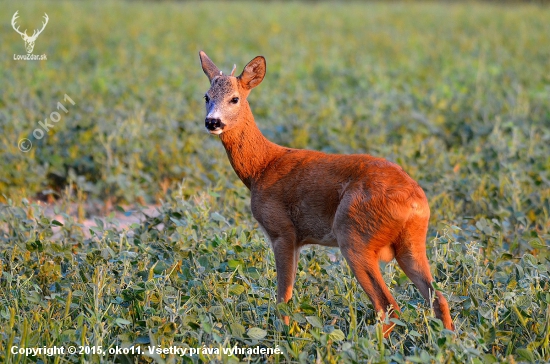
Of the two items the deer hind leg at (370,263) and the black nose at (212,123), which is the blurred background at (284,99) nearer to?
the black nose at (212,123)

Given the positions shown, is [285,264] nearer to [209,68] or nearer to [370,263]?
[370,263]

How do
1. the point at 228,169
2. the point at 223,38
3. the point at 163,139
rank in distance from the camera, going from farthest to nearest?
the point at 223,38
the point at 163,139
the point at 228,169

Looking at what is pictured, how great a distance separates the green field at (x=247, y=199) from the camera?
4.00 metres

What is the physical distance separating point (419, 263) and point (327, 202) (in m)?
0.59

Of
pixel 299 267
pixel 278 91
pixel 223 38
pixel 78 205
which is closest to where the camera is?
pixel 299 267

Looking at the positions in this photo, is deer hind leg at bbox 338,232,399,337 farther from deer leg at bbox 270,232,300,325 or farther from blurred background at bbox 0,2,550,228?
blurred background at bbox 0,2,550,228

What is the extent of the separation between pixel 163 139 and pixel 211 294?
390 cm

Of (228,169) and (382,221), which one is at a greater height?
(382,221)

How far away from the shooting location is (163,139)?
8172 millimetres

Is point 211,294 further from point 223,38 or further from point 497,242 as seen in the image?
point 223,38

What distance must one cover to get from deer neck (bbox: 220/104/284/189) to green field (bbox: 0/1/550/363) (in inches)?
23.2

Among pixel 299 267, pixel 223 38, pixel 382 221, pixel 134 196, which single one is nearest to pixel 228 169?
pixel 134 196

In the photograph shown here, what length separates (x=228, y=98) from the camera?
4602mm

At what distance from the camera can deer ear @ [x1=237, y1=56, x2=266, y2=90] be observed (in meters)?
4.74
